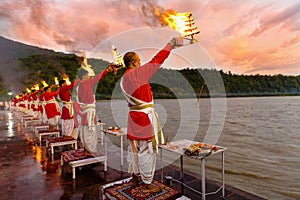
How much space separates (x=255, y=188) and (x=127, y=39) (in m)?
5.19

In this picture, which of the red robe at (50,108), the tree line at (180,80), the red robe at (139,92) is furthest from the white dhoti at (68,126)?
the tree line at (180,80)

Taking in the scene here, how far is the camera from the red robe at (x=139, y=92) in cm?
254

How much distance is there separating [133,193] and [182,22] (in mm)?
2297

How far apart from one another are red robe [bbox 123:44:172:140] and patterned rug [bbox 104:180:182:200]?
79 centimetres

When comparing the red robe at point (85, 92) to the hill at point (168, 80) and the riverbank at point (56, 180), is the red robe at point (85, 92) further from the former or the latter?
the hill at point (168, 80)

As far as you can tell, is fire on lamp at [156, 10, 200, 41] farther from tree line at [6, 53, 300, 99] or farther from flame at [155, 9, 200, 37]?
tree line at [6, 53, 300, 99]

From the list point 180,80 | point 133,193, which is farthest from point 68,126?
point 180,80

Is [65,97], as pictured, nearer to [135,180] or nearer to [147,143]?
[135,180]

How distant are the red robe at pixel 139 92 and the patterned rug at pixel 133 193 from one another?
790 mm

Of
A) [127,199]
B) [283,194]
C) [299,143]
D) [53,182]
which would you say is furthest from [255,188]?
[299,143]

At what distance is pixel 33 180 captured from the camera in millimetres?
4145

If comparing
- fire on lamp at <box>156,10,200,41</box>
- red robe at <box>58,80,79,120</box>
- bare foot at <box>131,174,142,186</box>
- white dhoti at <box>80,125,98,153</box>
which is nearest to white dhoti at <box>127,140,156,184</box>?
bare foot at <box>131,174,142,186</box>

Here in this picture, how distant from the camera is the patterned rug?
285cm

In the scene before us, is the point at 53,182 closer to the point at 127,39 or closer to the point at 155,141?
the point at 155,141
